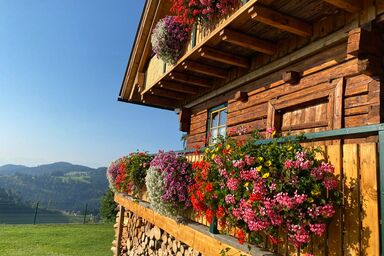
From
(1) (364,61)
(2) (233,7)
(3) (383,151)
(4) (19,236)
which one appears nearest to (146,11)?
(2) (233,7)

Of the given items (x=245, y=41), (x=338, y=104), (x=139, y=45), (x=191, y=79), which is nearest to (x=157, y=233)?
(x=191, y=79)

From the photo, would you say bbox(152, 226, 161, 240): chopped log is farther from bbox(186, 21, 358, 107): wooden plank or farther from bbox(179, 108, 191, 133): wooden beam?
bbox(179, 108, 191, 133): wooden beam

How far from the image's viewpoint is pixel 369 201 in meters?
2.39

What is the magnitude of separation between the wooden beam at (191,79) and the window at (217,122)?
0.72 m

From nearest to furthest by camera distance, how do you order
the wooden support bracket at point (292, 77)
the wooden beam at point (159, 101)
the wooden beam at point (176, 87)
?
the wooden support bracket at point (292, 77), the wooden beam at point (176, 87), the wooden beam at point (159, 101)

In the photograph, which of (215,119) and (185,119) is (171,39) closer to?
(215,119)

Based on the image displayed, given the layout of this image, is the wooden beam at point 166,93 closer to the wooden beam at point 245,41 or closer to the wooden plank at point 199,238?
the wooden plank at point 199,238

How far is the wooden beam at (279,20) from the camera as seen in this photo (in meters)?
4.50

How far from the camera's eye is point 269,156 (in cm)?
300

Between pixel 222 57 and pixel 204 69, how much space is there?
0.94 m

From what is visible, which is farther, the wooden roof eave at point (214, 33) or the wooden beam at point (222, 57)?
the wooden beam at point (222, 57)

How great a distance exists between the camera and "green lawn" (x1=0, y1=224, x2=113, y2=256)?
13188 millimetres

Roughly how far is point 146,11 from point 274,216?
873 centimetres

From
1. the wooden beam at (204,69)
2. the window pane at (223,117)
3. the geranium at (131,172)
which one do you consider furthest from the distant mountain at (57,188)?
the wooden beam at (204,69)
